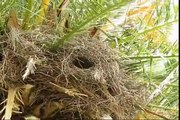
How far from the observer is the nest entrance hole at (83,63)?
114 centimetres

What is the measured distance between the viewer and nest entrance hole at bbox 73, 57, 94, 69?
3.73ft

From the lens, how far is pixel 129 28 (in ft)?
4.72

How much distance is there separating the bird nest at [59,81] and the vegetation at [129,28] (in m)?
0.05

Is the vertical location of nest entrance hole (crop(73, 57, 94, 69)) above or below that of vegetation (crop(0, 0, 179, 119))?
below

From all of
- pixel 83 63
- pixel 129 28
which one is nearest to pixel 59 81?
pixel 83 63

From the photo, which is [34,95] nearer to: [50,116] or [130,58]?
[50,116]

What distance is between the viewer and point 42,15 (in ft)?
4.02

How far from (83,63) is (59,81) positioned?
0.37ft

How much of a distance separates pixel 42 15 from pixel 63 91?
0.95 ft

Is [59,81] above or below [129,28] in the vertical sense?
below

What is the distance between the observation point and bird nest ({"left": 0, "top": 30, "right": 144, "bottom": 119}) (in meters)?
A: 1.06

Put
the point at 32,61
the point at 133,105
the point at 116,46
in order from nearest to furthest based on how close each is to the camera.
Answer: the point at 32,61 → the point at 133,105 → the point at 116,46

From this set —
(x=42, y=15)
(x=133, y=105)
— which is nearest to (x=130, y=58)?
(x=133, y=105)

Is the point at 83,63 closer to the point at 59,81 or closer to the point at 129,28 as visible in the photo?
the point at 59,81
